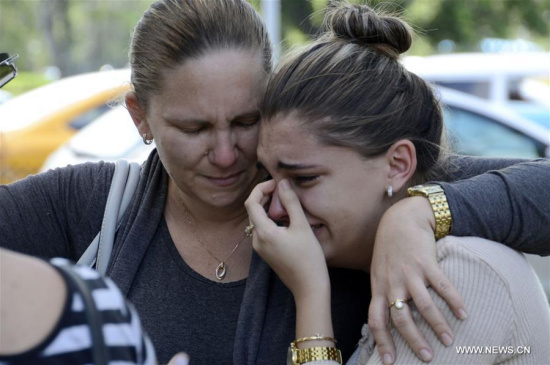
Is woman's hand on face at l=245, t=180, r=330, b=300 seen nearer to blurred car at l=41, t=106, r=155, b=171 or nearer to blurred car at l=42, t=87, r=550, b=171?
blurred car at l=41, t=106, r=155, b=171

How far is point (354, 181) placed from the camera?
2.13 metres

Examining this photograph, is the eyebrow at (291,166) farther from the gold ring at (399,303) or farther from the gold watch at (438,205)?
the gold ring at (399,303)

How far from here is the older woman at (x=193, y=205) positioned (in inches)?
90.0

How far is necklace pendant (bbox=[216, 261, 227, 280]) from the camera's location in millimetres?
2412

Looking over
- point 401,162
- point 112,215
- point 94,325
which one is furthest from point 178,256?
point 94,325

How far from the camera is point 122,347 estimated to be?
3.78 feet

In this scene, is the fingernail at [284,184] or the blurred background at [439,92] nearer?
the fingernail at [284,184]

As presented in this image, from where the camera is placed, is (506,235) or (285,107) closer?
(506,235)

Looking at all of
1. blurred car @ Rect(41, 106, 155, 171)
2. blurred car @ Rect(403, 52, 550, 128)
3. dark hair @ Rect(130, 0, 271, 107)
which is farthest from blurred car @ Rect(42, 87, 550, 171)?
dark hair @ Rect(130, 0, 271, 107)

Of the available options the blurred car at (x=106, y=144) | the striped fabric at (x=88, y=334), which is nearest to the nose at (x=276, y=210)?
the striped fabric at (x=88, y=334)

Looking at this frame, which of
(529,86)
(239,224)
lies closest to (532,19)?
(529,86)

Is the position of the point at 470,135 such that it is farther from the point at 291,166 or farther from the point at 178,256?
the point at 291,166

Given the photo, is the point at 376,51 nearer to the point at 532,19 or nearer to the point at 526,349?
the point at 526,349

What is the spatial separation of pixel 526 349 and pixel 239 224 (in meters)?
1.05
